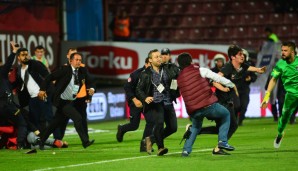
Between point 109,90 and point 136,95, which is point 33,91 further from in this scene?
point 109,90

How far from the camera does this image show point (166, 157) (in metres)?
14.8

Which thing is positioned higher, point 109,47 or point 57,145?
point 109,47

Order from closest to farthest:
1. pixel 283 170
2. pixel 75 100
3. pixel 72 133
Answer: pixel 283 170, pixel 75 100, pixel 72 133

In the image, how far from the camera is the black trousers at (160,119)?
594 inches

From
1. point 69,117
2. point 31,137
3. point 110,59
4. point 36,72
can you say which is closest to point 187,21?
point 110,59

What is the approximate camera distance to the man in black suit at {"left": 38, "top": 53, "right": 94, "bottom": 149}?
1728 centimetres

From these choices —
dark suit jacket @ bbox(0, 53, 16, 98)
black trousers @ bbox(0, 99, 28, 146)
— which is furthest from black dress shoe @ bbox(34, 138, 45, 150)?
dark suit jacket @ bbox(0, 53, 16, 98)

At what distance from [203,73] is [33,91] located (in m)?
5.19

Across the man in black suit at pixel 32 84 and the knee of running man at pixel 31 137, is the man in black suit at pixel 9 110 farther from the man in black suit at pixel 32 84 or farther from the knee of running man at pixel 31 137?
the man in black suit at pixel 32 84

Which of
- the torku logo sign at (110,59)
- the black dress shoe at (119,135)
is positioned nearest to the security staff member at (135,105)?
the black dress shoe at (119,135)

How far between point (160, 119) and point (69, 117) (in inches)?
112

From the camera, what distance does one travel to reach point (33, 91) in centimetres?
1838

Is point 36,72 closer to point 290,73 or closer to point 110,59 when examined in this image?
point 290,73

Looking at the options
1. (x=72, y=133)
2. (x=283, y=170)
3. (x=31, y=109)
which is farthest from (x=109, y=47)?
(x=283, y=170)
